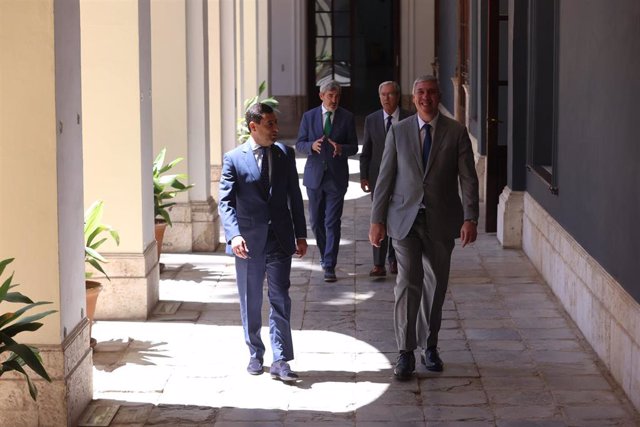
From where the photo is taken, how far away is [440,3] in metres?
24.0

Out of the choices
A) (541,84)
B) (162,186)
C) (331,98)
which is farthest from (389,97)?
(162,186)

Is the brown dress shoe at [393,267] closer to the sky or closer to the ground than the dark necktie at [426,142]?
closer to the ground

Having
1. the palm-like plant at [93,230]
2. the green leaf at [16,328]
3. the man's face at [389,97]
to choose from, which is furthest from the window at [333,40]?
the green leaf at [16,328]

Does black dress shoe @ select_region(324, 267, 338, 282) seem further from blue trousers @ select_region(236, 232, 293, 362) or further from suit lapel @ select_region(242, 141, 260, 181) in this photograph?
suit lapel @ select_region(242, 141, 260, 181)

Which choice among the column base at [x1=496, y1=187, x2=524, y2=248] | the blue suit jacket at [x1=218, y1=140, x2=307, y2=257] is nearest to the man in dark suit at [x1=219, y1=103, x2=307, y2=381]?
the blue suit jacket at [x1=218, y1=140, x2=307, y2=257]

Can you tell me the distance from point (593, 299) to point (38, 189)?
3558 mm

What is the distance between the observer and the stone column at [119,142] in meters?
9.01

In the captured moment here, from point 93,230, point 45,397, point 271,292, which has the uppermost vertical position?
point 93,230

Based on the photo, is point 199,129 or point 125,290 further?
point 199,129

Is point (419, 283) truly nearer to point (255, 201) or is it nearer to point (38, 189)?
point (255, 201)

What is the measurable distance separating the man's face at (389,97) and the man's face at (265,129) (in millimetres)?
2706

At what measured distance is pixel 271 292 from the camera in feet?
24.2

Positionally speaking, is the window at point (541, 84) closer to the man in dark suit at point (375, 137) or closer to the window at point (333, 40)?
the man in dark suit at point (375, 137)

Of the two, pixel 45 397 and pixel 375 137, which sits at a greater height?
pixel 375 137
